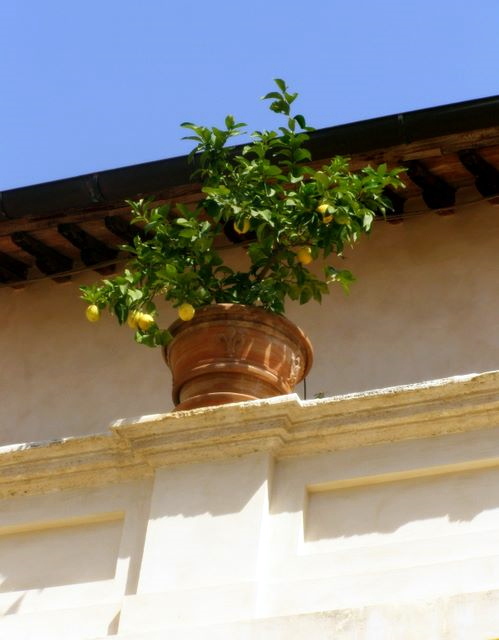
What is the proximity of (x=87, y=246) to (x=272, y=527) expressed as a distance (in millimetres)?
3108

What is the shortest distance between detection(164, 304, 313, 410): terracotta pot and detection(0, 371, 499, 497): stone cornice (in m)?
0.23

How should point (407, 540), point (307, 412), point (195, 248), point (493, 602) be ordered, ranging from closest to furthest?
point (493, 602) → point (407, 540) → point (307, 412) → point (195, 248)

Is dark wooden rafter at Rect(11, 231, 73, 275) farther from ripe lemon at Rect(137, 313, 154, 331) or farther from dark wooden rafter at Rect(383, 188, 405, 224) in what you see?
ripe lemon at Rect(137, 313, 154, 331)

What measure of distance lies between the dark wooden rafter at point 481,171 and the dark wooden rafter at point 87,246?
1778 millimetres

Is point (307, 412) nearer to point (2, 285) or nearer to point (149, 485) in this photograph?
point (149, 485)

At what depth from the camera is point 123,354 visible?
6660 millimetres

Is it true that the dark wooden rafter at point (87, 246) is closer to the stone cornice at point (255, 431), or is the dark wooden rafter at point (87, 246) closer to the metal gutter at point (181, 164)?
the metal gutter at point (181, 164)

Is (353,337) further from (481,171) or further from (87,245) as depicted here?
(87,245)

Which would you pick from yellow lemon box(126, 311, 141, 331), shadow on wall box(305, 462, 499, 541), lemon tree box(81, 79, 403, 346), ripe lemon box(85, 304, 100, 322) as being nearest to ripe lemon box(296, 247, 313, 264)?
lemon tree box(81, 79, 403, 346)

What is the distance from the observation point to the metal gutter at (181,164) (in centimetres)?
587

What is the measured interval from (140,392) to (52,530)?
86.2 inches

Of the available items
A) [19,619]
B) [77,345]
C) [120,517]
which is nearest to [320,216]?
[120,517]

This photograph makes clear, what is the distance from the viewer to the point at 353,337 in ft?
20.6

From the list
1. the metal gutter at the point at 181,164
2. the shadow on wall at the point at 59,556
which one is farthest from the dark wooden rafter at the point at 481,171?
the shadow on wall at the point at 59,556
